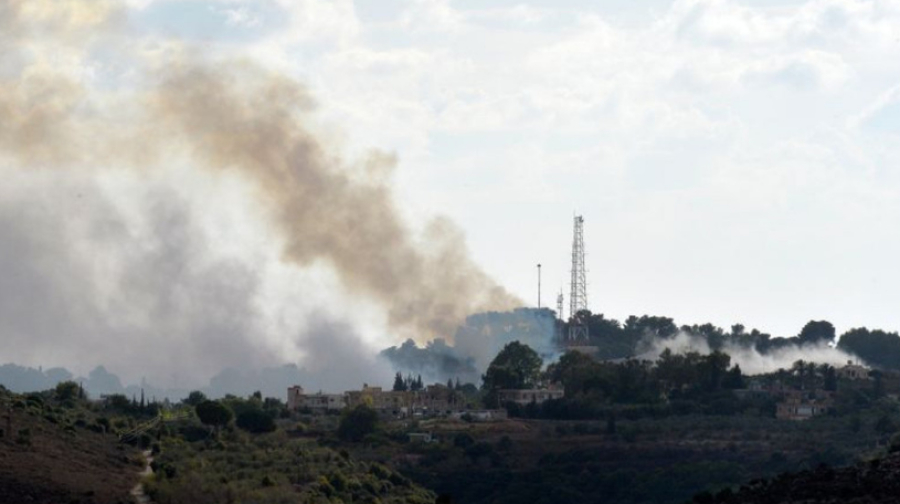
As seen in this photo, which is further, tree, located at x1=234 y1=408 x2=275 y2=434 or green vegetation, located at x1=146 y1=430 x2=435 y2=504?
tree, located at x1=234 y1=408 x2=275 y2=434

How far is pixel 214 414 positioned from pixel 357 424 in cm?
2033

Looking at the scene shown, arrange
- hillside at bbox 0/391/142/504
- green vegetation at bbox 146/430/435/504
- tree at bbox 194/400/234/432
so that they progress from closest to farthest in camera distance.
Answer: hillside at bbox 0/391/142/504 < green vegetation at bbox 146/430/435/504 < tree at bbox 194/400/234/432

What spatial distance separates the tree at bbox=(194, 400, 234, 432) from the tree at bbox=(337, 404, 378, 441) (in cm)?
1562

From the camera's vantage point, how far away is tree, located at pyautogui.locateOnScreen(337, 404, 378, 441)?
541 feet

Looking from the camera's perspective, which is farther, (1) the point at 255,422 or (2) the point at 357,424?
(2) the point at 357,424

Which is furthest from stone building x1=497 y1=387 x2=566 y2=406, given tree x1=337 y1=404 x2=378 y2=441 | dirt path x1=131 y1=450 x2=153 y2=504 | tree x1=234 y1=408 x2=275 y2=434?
dirt path x1=131 y1=450 x2=153 y2=504

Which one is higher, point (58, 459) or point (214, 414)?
point (214, 414)

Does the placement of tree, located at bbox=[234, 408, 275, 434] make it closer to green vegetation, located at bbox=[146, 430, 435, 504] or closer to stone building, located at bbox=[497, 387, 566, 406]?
green vegetation, located at bbox=[146, 430, 435, 504]

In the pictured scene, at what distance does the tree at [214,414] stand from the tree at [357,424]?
A: 1562cm

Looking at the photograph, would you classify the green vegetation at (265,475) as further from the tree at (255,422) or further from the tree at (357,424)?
the tree at (357,424)

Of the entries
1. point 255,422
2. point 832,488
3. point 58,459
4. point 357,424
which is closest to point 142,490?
point 58,459

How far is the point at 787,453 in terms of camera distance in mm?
161750

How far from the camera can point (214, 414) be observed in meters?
148

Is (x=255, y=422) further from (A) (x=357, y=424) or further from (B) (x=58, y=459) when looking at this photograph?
(B) (x=58, y=459)
